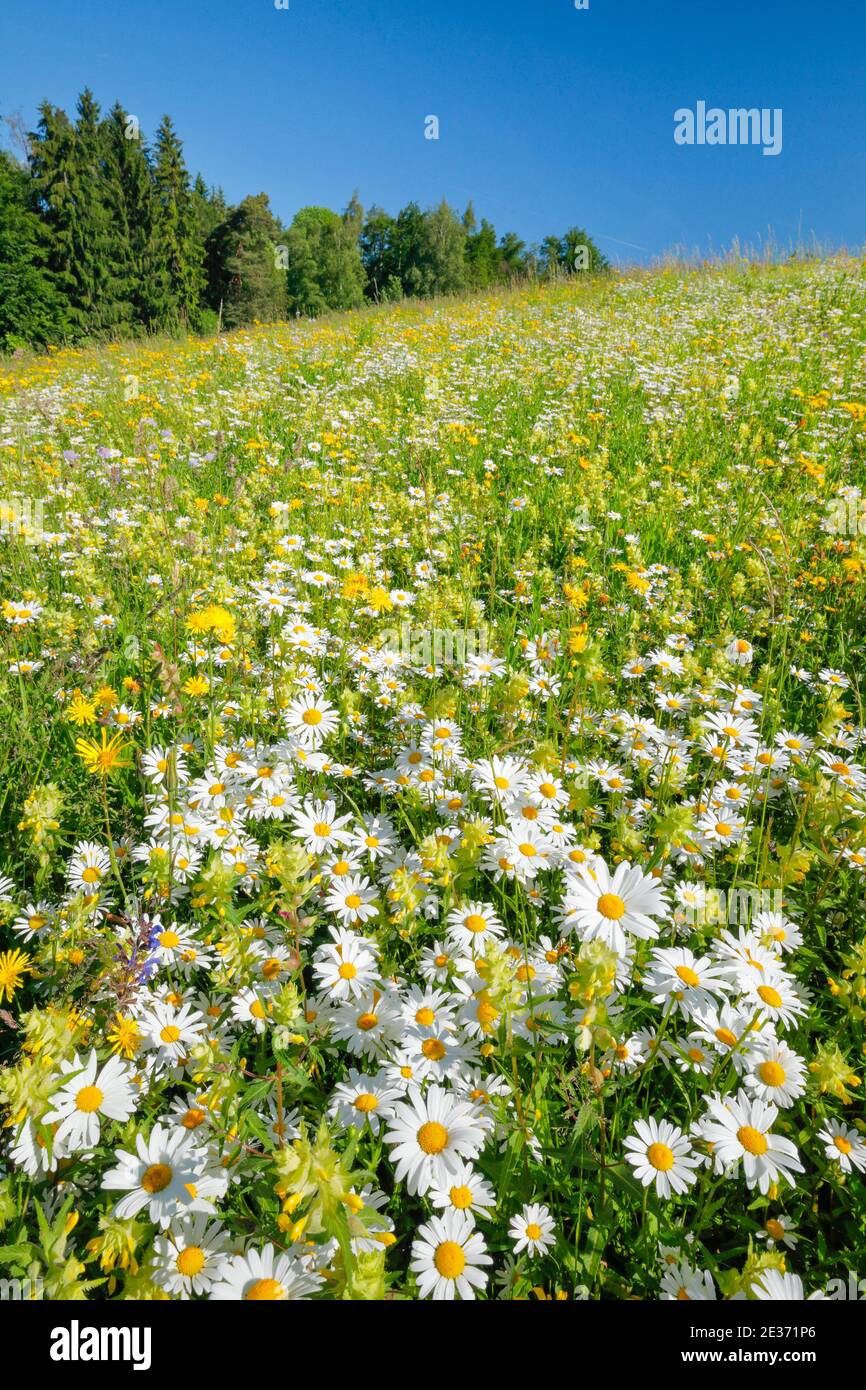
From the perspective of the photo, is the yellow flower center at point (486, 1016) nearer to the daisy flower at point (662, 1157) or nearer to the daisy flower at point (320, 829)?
the daisy flower at point (662, 1157)

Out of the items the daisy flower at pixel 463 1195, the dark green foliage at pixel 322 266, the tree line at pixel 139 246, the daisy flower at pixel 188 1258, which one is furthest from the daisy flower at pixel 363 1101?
the dark green foliage at pixel 322 266

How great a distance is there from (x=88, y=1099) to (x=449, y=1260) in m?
0.75

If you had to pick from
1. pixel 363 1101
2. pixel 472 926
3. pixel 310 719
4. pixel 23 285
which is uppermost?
pixel 23 285

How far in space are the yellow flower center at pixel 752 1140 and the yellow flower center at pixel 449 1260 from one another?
0.60 m

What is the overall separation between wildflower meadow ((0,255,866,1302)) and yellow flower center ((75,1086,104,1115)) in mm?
20

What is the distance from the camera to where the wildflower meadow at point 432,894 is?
1.18 metres

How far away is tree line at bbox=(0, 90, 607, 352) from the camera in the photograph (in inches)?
971

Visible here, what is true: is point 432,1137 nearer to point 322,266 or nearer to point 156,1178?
point 156,1178

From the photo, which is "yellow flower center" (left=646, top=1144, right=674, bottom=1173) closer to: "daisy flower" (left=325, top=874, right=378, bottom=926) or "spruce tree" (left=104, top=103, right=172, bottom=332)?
"daisy flower" (left=325, top=874, right=378, bottom=926)

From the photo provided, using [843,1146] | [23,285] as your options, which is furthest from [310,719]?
[23,285]

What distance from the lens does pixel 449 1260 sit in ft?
3.76

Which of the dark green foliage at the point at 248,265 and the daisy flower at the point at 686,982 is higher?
the dark green foliage at the point at 248,265

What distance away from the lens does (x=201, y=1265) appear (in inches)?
42.9
